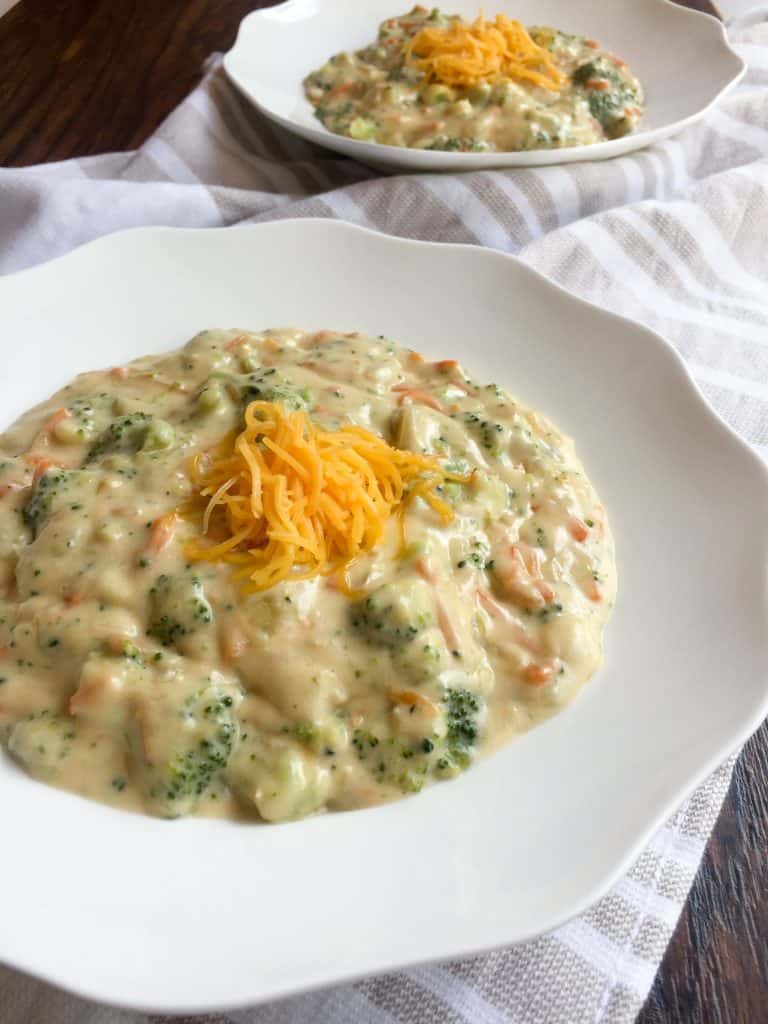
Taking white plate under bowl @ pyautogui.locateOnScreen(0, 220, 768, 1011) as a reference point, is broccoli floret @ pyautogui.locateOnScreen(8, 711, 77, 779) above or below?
above

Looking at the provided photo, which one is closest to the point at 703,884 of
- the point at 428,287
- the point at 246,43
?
the point at 428,287

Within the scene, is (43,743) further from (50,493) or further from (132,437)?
(132,437)

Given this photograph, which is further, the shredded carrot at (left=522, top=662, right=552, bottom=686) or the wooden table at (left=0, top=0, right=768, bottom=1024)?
the shredded carrot at (left=522, top=662, right=552, bottom=686)

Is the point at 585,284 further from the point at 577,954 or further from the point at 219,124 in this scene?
the point at 577,954

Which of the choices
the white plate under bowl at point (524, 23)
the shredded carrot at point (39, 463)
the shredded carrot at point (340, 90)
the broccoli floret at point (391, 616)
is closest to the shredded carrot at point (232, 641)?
the broccoli floret at point (391, 616)

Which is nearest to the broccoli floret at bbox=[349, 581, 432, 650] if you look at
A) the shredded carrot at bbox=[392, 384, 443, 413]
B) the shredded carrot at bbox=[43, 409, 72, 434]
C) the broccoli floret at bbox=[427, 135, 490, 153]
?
the shredded carrot at bbox=[392, 384, 443, 413]

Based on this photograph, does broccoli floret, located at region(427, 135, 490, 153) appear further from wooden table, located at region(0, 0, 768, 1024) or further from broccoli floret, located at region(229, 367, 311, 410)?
broccoli floret, located at region(229, 367, 311, 410)

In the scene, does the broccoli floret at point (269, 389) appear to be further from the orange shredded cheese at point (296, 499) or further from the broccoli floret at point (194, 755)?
the broccoli floret at point (194, 755)
